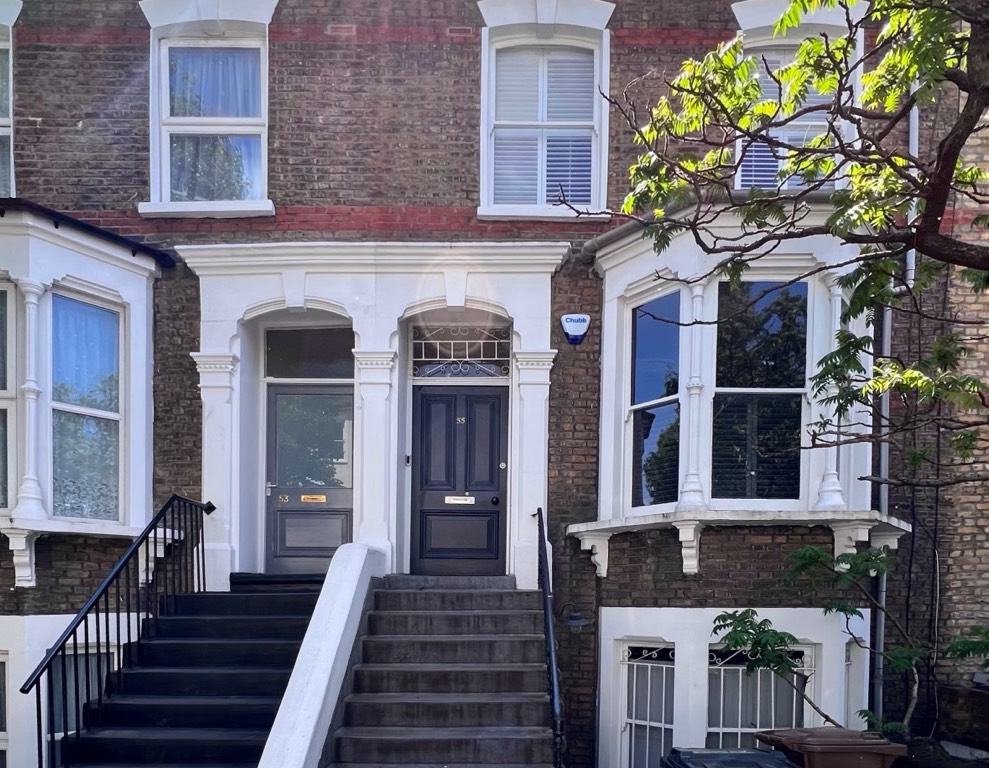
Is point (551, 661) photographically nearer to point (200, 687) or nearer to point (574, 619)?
point (574, 619)

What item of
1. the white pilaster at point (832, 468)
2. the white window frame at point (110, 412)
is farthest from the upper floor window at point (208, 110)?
the white pilaster at point (832, 468)

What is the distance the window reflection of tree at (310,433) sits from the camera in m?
9.07

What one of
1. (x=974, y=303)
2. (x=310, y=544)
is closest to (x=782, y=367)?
(x=974, y=303)

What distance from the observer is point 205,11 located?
8555 mm

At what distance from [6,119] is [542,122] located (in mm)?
4582

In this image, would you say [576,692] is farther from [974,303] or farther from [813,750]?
[974,303]

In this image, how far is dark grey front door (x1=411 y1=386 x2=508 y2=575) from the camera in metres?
8.88

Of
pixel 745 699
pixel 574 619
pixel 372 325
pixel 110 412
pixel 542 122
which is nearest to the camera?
pixel 745 699

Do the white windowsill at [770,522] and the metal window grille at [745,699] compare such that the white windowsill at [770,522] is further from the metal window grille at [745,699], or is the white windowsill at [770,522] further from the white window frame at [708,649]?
the metal window grille at [745,699]

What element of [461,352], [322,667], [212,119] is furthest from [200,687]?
[212,119]

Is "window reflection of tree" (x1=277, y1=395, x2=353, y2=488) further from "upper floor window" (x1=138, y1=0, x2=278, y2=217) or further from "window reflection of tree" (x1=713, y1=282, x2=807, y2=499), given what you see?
"window reflection of tree" (x1=713, y1=282, x2=807, y2=499)

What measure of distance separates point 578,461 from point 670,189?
10.9ft

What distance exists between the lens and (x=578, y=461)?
332 inches

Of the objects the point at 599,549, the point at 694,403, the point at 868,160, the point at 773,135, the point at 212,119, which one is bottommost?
the point at 599,549
